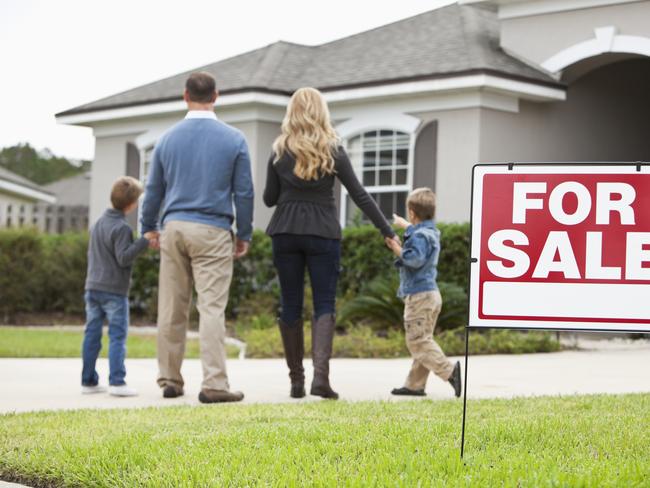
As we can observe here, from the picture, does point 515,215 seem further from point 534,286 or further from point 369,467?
point 369,467

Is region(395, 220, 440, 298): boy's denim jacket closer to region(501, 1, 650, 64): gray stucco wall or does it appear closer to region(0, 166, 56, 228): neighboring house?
region(501, 1, 650, 64): gray stucco wall

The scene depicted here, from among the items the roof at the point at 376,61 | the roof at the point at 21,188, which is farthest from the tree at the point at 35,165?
the roof at the point at 376,61

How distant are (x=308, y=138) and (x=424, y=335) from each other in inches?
64.3

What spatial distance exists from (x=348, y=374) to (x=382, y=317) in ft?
13.0

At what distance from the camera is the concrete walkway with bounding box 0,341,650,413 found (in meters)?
7.84

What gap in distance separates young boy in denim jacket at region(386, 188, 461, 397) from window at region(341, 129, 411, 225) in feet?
29.2

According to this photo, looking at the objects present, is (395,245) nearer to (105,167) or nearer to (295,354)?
(295,354)

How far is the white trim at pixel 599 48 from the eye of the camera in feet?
50.9

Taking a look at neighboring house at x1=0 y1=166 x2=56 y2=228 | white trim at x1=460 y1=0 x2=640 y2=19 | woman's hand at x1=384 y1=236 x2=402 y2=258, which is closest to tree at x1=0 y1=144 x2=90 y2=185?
neighboring house at x1=0 y1=166 x2=56 y2=228

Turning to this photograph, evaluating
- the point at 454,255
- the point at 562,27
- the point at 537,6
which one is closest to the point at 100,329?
the point at 454,255

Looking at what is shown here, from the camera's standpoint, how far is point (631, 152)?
18.8 m

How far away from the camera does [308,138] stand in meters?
7.65

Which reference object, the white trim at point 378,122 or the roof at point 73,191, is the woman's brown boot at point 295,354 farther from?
the roof at point 73,191

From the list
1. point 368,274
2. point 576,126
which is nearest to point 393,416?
point 368,274
